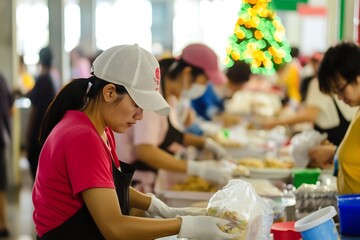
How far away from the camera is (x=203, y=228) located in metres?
2.74

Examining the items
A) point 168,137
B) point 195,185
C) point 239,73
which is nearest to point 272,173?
point 195,185

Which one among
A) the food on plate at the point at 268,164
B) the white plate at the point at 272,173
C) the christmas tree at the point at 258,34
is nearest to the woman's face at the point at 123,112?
the white plate at the point at 272,173

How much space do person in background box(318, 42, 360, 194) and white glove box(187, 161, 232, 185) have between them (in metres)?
1.22

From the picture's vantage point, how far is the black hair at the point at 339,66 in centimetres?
369

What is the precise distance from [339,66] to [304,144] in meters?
1.36

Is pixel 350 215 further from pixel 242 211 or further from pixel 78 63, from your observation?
pixel 78 63

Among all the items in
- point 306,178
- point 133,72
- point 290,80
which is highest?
point 133,72

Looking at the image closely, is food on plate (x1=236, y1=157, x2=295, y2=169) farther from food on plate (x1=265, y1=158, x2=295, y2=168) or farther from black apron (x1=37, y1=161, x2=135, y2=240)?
black apron (x1=37, y1=161, x2=135, y2=240)

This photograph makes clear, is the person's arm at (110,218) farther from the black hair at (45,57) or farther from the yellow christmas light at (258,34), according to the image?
the black hair at (45,57)

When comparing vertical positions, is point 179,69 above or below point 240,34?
below

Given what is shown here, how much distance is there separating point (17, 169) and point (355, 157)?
8.06 meters

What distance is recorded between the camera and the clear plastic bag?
9.04 ft

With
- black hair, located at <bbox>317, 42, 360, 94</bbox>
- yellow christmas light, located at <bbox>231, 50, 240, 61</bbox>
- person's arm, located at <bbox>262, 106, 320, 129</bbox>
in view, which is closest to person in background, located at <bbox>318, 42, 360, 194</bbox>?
black hair, located at <bbox>317, 42, 360, 94</bbox>

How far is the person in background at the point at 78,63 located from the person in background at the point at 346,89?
11.5 meters
